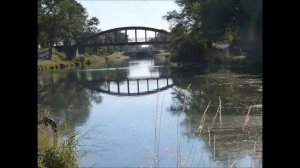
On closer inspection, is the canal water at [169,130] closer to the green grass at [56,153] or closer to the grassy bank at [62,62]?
the green grass at [56,153]

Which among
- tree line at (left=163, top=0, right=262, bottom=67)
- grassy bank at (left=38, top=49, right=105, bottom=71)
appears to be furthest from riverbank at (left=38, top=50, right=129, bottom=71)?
tree line at (left=163, top=0, right=262, bottom=67)

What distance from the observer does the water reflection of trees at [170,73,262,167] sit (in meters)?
7.68

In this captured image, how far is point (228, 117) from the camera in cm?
1210

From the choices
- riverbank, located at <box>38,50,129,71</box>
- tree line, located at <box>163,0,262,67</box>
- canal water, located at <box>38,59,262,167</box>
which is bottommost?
canal water, located at <box>38,59,262,167</box>

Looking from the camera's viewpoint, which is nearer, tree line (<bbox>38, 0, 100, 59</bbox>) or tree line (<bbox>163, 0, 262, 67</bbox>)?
tree line (<bbox>163, 0, 262, 67</bbox>)

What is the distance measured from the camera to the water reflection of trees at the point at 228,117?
7680 mm

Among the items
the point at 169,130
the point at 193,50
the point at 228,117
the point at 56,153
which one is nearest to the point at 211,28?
the point at 193,50

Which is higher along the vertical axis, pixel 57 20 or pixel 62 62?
pixel 57 20

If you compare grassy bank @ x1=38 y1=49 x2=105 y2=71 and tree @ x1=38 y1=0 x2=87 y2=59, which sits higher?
tree @ x1=38 y1=0 x2=87 y2=59

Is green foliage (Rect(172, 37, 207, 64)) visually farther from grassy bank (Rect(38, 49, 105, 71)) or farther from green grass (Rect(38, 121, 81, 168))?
green grass (Rect(38, 121, 81, 168))

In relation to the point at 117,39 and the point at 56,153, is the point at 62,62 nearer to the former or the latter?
the point at 117,39

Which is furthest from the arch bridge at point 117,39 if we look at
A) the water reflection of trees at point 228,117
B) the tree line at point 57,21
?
the water reflection of trees at point 228,117

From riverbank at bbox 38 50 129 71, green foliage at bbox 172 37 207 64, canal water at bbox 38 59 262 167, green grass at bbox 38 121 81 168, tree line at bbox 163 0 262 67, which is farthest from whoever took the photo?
riverbank at bbox 38 50 129 71
